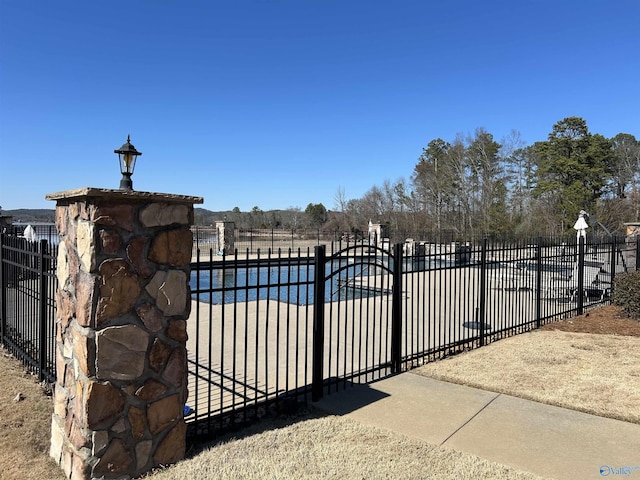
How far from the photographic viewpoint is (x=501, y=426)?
3838 millimetres

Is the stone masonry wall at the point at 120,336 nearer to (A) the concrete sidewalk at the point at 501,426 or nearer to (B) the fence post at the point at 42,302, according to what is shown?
(B) the fence post at the point at 42,302

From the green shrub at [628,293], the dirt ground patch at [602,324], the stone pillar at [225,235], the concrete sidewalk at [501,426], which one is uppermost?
the stone pillar at [225,235]

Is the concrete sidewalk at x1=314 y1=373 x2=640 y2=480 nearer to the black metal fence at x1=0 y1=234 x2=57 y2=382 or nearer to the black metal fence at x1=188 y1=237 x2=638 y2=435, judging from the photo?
the black metal fence at x1=188 y1=237 x2=638 y2=435

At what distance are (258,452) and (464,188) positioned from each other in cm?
4059

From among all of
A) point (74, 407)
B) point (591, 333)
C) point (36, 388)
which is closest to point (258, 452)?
point (74, 407)

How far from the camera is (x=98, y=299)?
276 cm

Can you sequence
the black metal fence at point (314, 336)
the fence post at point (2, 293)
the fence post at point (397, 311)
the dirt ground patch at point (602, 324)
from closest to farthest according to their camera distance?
1. the black metal fence at point (314, 336)
2. the fence post at point (397, 311)
3. the fence post at point (2, 293)
4. the dirt ground patch at point (602, 324)

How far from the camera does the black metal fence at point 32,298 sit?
448cm

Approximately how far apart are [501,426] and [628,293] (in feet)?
21.8

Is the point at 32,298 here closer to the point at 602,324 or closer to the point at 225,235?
the point at 602,324

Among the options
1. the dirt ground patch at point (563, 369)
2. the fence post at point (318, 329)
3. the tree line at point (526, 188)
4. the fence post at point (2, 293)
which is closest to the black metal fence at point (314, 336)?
the fence post at point (318, 329)

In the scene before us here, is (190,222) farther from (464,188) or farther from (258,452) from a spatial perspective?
(464,188)

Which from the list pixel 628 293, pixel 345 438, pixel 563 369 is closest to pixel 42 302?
pixel 345 438

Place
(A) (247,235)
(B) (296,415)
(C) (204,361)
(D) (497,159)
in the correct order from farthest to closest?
(D) (497,159) → (A) (247,235) → (C) (204,361) → (B) (296,415)
